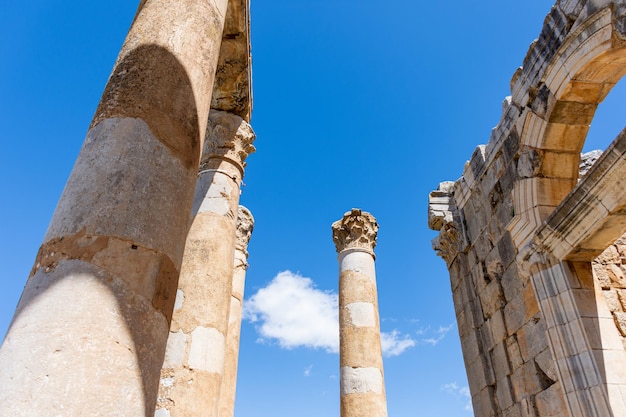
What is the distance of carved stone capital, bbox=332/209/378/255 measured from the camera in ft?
38.9

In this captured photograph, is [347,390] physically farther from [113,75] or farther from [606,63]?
[113,75]

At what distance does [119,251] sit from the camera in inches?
91.1

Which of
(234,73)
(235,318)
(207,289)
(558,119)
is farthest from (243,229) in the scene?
(558,119)

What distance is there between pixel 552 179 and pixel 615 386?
317 centimetres

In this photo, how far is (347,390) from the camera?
31.0 ft

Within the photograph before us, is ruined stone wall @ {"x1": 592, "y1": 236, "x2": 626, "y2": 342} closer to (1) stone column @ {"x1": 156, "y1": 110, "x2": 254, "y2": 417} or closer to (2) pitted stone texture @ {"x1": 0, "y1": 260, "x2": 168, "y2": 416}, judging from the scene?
(1) stone column @ {"x1": 156, "y1": 110, "x2": 254, "y2": 417}

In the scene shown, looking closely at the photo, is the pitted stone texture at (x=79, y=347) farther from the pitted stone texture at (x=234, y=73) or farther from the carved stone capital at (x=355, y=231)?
the carved stone capital at (x=355, y=231)

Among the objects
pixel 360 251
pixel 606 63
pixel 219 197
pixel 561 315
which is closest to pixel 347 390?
pixel 360 251

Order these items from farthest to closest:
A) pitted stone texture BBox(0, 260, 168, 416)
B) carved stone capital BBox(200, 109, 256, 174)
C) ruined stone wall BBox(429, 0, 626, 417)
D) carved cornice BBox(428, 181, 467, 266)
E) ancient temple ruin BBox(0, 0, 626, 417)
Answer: carved cornice BBox(428, 181, 467, 266) → carved stone capital BBox(200, 109, 256, 174) → ruined stone wall BBox(429, 0, 626, 417) → ancient temple ruin BBox(0, 0, 626, 417) → pitted stone texture BBox(0, 260, 168, 416)

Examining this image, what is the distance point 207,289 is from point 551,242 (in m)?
4.84

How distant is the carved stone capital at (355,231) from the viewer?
38.9ft

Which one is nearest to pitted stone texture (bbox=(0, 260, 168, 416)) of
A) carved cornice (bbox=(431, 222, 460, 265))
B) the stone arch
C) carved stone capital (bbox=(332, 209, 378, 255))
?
the stone arch

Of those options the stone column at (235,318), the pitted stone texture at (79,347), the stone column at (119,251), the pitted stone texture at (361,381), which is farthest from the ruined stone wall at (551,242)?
the pitted stone texture at (79,347)

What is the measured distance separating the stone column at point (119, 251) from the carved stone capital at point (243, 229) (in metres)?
7.88
